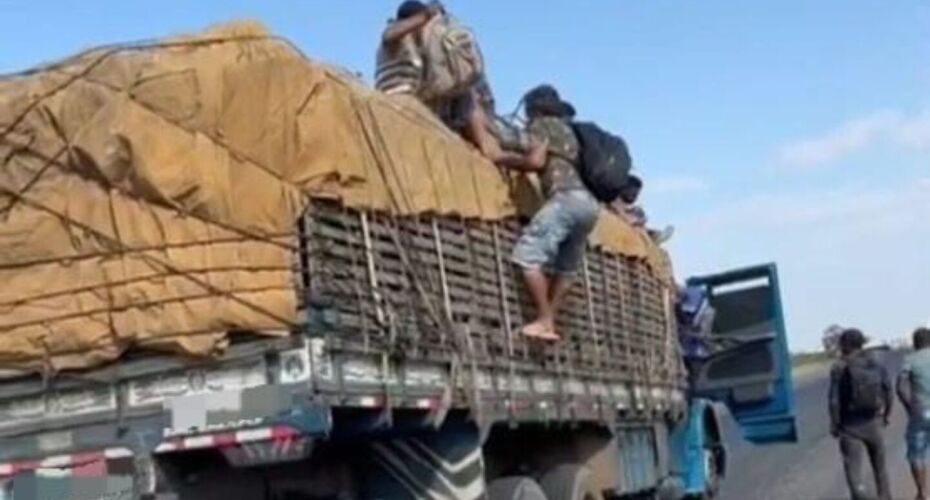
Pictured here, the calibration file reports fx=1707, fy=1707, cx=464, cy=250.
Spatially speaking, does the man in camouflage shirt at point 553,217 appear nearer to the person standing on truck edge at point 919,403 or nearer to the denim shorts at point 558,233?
the denim shorts at point 558,233

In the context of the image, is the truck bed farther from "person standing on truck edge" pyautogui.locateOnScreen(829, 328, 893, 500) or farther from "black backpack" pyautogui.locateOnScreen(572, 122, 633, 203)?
"person standing on truck edge" pyautogui.locateOnScreen(829, 328, 893, 500)

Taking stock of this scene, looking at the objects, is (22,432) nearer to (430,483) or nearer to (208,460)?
(208,460)

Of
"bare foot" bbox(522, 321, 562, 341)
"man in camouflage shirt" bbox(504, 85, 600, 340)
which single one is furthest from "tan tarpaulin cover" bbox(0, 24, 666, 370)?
"man in camouflage shirt" bbox(504, 85, 600, 340)

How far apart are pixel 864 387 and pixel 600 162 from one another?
5.34 meters

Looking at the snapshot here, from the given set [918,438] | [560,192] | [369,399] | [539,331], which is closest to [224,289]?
[369,399]

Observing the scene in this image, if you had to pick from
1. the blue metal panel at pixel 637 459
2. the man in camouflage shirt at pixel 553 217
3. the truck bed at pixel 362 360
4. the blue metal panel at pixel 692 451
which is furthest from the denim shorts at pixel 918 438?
the truck bed at pixel 362 360

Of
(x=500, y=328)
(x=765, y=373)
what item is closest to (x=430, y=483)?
(x=500, y=328)

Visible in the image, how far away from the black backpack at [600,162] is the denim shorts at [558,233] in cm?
17

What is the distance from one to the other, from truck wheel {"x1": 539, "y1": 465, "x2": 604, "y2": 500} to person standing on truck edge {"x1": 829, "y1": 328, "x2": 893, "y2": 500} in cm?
478

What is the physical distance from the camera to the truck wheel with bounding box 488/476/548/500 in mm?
9492

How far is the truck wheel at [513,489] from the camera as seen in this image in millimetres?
9492

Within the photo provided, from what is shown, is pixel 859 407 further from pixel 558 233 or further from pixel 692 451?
pixel 558 233

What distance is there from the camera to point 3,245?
24.3 feet

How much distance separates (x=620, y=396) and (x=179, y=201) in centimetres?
561
